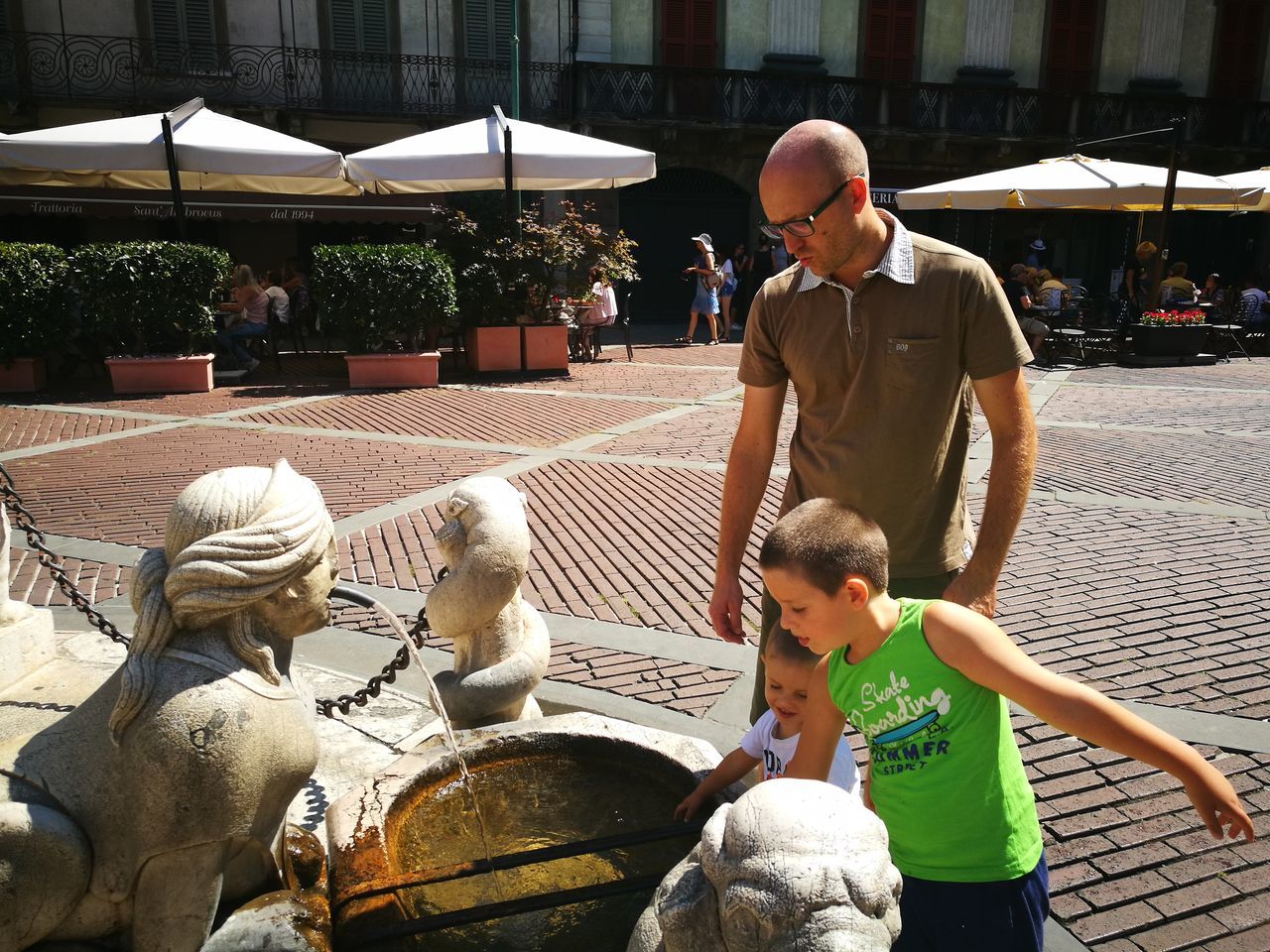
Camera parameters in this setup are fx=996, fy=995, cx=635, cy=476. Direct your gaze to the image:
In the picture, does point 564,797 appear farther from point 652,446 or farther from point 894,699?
point 652,446

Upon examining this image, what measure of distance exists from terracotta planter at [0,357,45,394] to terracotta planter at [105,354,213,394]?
832mm

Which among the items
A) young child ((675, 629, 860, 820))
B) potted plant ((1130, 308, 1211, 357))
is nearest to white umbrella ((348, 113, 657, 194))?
potted plant ((1130, 308, 1211, 357))

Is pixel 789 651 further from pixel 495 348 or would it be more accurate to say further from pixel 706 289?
pixel 706 289

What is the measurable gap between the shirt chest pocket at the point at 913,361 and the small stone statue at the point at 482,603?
1.26 m

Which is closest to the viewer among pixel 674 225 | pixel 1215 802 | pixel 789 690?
pixel 1215 802

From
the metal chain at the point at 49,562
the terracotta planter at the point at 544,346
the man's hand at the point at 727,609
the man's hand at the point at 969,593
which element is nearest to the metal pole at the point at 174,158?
the terracotta planter at the point at 544,346

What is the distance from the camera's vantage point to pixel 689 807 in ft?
8.14

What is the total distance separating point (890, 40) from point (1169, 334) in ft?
39.7

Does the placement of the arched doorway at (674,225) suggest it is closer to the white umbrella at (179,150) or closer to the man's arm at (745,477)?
the white umbrella at (179,150)

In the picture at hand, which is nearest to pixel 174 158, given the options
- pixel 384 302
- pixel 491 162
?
pixel 384 302

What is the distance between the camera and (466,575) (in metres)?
3.18

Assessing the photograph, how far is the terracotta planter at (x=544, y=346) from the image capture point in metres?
13.7

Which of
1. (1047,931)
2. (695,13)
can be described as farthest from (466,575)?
(695,13)

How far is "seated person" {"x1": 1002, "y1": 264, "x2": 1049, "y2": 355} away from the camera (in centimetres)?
1639
